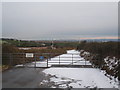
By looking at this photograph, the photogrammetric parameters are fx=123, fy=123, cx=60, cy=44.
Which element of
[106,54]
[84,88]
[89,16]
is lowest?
[84,88]

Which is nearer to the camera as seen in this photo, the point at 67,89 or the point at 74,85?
the point at 67,89

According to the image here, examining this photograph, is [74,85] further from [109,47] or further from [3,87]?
[109,47]

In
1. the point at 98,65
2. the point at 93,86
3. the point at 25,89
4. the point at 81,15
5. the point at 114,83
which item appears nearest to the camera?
the point at 25,89

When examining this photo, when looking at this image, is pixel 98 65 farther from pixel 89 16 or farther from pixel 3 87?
pixel 3 87

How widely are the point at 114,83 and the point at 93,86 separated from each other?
3.36ft

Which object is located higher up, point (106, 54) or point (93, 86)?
point (106, 54)

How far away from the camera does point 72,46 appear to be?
3606 cm

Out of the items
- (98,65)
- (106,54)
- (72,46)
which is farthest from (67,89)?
(72,46)

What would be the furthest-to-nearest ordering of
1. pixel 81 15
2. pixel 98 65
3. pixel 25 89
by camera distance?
pixel 81 15, pixel 98 65, pixel 25 89

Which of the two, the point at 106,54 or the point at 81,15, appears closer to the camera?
the point at 106,54

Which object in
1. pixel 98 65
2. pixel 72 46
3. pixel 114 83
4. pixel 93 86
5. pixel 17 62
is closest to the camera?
pixel 93 86

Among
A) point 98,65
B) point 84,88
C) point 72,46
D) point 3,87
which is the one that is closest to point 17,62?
point 3,87

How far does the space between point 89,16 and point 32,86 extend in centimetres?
832

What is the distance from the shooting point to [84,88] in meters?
4.68
